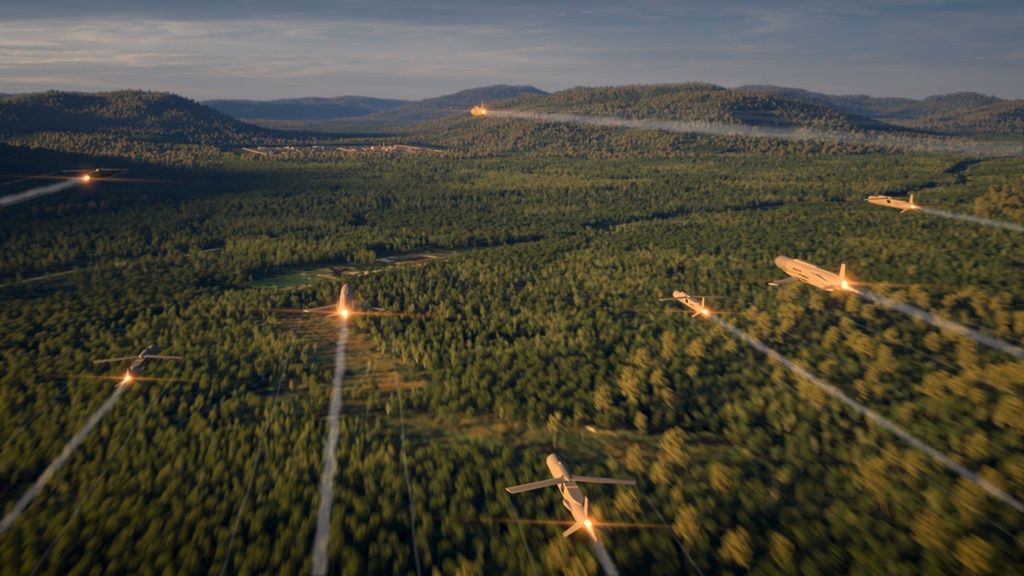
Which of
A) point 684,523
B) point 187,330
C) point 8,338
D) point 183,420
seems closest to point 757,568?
point 684,523

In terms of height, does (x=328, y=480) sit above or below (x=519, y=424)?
above

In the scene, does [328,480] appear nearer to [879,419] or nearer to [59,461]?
[59,461]

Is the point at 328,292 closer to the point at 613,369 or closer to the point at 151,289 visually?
the point at 151,289

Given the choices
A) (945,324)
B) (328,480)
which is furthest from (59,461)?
(945,324)

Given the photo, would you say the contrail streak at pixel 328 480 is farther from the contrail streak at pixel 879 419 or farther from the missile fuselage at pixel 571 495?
the contrail streak at pixel 879 419

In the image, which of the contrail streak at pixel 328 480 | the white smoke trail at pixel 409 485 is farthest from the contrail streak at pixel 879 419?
the contrail streak at pixel 328 480
